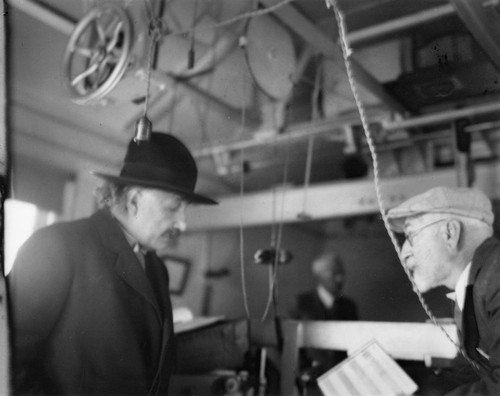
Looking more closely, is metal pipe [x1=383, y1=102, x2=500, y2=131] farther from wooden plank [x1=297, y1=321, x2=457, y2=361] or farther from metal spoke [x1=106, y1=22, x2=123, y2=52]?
metal spoke [x1=106, y1=22, x2=123, y2=52]

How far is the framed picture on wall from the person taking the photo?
399cm

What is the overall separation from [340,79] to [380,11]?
542 millimetres

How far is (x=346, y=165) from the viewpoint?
402cm

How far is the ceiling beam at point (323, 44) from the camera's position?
6.55ft

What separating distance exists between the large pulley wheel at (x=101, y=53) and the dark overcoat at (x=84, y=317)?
0.67m

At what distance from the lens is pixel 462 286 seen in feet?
4.88

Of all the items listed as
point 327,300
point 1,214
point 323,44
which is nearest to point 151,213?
point 1,214

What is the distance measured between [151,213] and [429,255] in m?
0.97

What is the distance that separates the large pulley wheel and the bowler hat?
1.23 feet

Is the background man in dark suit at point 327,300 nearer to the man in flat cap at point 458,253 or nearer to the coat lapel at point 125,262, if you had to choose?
the man in flat cap at point 458,253

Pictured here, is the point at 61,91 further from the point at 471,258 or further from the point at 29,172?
the point at 471,258

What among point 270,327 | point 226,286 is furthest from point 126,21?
point 226,286

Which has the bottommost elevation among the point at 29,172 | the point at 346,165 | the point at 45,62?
the point at 29,172

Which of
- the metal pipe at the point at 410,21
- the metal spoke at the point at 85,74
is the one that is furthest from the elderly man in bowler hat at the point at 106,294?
the metal pipe at the point at 410,21
